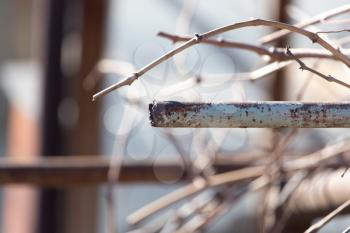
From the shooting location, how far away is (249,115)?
43 cm

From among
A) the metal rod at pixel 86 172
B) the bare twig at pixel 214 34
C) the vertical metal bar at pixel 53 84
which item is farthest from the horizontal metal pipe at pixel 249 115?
the vertical metal bar at pixel 53 84

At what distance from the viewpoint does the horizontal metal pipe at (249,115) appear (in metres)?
0.42

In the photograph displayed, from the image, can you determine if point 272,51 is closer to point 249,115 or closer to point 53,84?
point 249,115

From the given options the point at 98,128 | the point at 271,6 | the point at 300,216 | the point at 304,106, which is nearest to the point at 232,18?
the point at 271,6

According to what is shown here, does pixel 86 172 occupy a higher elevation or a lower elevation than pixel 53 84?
lower

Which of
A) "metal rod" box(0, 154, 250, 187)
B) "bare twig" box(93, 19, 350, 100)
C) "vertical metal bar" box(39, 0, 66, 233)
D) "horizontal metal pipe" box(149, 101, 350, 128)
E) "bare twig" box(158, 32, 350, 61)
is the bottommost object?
"horizontal metal pipe" box(149, 101, 350, 128)

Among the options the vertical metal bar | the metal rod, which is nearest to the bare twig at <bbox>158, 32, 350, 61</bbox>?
the metal rod

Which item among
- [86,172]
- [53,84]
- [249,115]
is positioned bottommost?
[249,115]

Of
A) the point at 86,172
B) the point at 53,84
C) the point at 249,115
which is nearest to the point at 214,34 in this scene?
the point at 249,115

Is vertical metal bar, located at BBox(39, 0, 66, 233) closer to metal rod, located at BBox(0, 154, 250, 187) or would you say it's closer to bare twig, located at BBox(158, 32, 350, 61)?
metal rod, located at BBox(0, 154, 250, 187)

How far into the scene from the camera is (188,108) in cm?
42

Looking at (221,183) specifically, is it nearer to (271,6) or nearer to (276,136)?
(276,136)

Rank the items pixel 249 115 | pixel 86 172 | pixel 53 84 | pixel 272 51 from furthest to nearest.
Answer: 1. pixel 53 84
2. pixel 86 172
3. pixel 272 51
4. pixel 249 115

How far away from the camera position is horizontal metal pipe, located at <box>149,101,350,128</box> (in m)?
0.42
